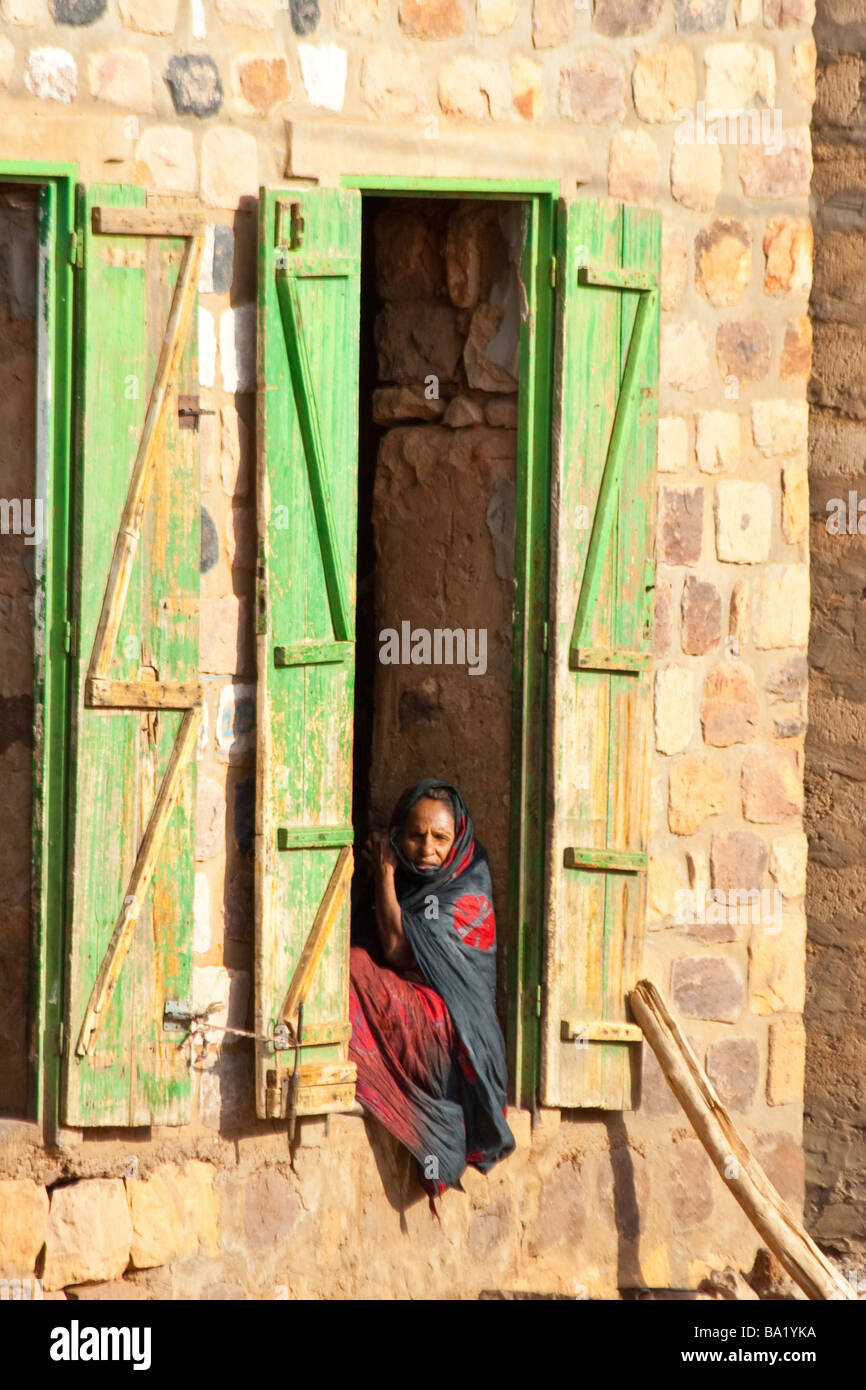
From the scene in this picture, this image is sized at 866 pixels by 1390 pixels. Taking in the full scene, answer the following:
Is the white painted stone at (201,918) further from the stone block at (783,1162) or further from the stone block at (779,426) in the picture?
the stone block at (779,426)

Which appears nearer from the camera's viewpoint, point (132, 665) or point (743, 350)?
point (132, 665)

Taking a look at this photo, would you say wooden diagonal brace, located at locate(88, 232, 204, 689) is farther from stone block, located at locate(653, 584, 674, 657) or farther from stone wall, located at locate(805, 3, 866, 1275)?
stone wall, located at locate(805, 3, 866, 1275)

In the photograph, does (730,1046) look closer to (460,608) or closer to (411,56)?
(460,608)

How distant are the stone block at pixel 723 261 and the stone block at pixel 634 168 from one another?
0.24 metres

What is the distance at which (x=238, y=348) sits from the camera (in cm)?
632

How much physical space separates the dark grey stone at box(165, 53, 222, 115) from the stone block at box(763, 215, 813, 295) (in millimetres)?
1848

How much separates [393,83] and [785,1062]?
335 centimetres

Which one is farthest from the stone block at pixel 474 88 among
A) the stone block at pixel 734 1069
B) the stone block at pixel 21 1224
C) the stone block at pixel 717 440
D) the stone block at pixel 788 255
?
the stone block at pixel 21 1224

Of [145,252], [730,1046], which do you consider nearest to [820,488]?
[730,1046]

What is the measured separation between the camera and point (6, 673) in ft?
21.1

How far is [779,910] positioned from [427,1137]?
4.56ft

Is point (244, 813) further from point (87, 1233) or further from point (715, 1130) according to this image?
point (715, 1130)

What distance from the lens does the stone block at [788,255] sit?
6.97 metres

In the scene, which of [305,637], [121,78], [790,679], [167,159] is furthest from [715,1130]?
[121,78]
